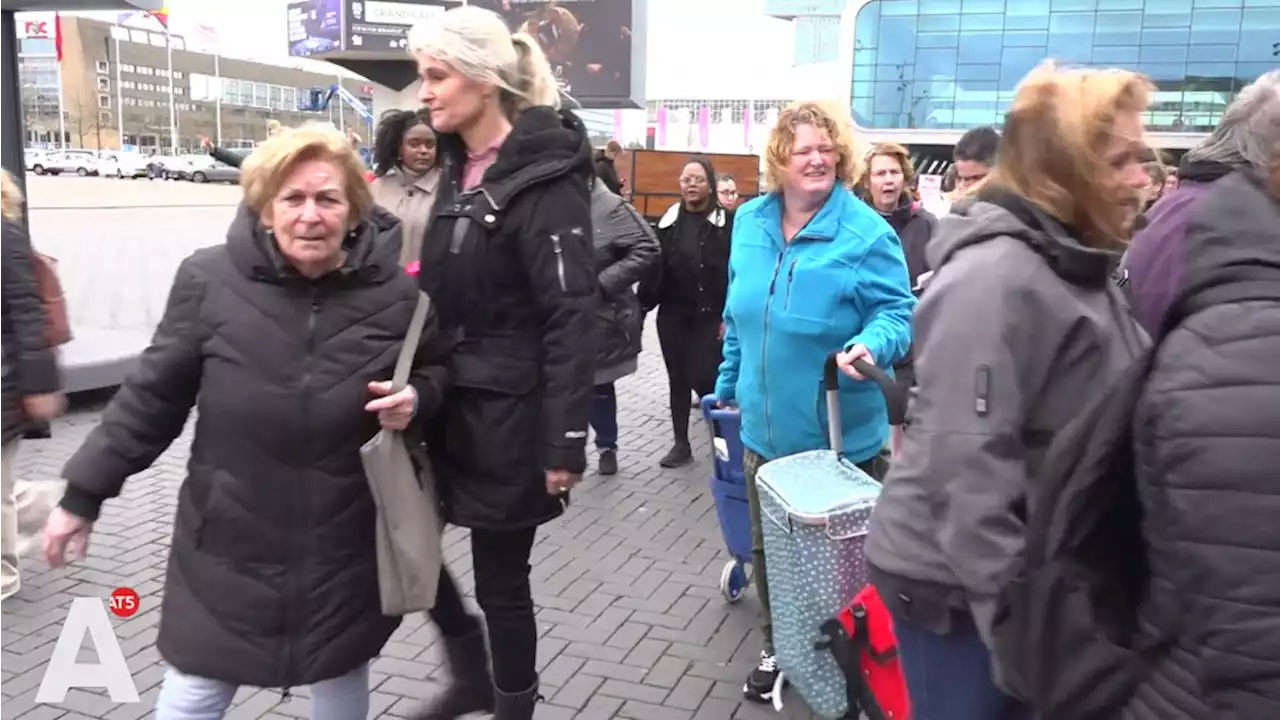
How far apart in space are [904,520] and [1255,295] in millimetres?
834

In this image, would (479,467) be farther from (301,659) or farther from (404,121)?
(404,121)

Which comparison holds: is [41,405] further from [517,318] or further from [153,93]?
[153,93]

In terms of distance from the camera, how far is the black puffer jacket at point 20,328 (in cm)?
374

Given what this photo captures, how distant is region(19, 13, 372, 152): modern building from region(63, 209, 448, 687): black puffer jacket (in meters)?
57.6

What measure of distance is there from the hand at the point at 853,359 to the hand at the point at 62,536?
1.94 m

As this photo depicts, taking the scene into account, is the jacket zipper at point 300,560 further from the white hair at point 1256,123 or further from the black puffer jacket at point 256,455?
the white hair at point 1256,123

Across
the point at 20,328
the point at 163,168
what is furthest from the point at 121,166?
the point at 20,328

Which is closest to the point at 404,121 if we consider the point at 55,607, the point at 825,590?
the point at 55,607

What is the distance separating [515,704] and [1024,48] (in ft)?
190

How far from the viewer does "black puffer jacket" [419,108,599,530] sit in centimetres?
274

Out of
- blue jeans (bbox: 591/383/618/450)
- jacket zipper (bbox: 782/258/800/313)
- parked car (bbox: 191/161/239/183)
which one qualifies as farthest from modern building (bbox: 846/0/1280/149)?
jacket zipper (bbox: 782/258/800/313)

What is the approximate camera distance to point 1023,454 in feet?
6.23

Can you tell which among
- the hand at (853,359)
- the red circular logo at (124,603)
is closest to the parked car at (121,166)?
the red circular logo at (124,603)

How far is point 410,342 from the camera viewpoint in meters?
2.53
